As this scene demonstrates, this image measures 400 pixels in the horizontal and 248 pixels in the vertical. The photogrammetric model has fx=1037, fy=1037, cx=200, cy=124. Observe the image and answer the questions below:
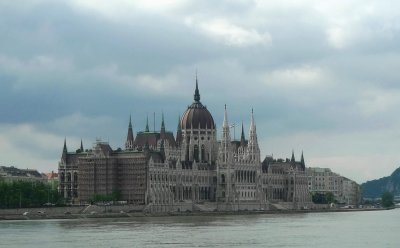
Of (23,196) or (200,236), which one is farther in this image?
(23,196)

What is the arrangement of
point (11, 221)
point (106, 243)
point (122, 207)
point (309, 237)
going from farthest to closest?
1. point (122, 207)
2. point (11, 221)
3. point (309, 237)
4. point (106, 243)

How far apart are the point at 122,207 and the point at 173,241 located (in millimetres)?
82111

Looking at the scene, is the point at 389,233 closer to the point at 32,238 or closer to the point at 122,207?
the point at 32,238

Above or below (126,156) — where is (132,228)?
below

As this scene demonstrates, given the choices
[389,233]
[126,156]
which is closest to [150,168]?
[126,156]

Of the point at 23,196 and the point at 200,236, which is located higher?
the point at 23,196

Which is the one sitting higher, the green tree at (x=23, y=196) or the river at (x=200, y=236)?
the green tree at (x=23, y=196)

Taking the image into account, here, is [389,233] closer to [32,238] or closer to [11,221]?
[32,238]

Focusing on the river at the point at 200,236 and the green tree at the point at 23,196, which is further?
the green tree at the point at 23,196

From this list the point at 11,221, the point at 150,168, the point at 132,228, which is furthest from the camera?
the point at 150,168

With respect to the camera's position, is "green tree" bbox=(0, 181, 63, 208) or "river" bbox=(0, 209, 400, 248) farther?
"green tree" bbox=(0, 181, 63, 208)

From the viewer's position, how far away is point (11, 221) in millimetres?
156125

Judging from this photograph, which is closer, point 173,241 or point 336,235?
point 173,241

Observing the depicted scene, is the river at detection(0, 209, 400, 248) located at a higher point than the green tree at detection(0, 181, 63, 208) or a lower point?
lower
